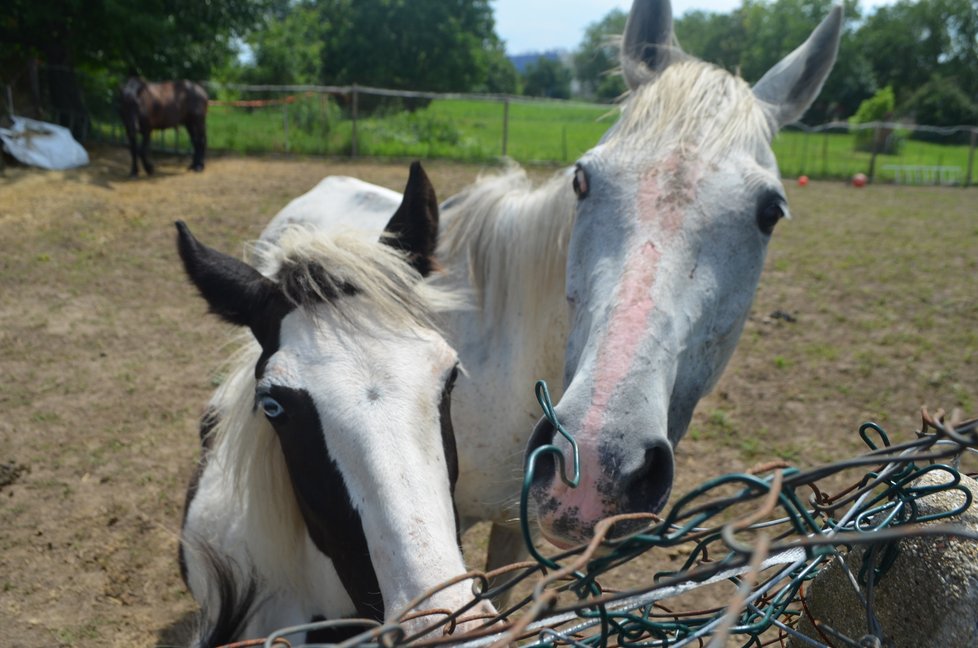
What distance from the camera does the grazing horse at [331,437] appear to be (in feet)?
5.13

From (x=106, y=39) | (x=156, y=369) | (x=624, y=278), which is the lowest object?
(x=156, y=369)

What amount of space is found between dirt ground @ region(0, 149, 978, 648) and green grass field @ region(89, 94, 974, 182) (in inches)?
194

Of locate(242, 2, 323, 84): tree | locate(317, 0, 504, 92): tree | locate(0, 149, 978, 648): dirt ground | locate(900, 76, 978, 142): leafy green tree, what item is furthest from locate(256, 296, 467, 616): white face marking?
locate(900, 76, 978, 142): leafy green tree

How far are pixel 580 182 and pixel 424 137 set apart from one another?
1793cm

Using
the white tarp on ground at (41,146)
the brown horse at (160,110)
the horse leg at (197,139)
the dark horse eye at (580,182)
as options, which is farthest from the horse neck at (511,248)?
the horse leg at (197,139)

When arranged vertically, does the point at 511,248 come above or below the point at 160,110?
below

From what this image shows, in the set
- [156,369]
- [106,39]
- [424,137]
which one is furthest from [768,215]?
[424,137]

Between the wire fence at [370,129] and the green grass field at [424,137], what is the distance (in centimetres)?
3

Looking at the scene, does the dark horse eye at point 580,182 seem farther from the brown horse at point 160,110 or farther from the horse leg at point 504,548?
the brown horse at point 160,110

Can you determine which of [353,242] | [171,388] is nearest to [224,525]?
[353,242]

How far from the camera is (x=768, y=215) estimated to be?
2.05 m

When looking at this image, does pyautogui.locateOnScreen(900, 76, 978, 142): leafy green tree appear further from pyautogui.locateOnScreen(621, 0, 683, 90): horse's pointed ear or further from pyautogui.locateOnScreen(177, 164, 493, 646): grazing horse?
pyautogui.locateOnScreen(177, 164, 493, 646): grazing horse

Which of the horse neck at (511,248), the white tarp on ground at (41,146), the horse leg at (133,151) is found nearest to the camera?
the horse neck at (511,248)

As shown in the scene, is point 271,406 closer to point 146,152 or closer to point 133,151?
point 133,151
